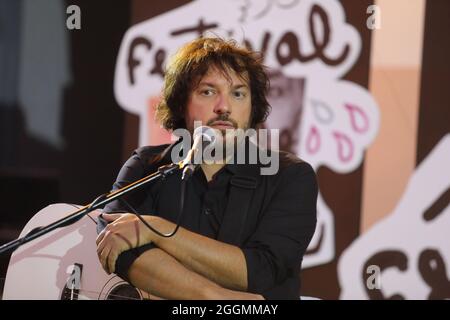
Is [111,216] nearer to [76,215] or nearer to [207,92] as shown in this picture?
[76,215]

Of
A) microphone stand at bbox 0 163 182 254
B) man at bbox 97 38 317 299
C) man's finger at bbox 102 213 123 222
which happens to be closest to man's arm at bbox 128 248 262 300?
man at bbox 97 38 317 299

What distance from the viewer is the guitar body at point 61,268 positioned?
2693 millimetres

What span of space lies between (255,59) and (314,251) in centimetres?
126

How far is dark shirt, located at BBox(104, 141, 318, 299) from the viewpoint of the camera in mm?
2156

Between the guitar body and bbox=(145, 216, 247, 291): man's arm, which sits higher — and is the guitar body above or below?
below

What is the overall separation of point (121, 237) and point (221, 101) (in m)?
0.62

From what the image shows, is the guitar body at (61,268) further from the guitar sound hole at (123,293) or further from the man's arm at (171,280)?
the man's arm at (171,280)

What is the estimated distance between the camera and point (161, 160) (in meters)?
2.40

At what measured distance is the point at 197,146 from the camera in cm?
200

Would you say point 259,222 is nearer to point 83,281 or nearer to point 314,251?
point 83,281

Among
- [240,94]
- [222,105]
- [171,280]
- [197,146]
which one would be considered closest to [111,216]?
[171,280]

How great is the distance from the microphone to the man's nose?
0.22 metres

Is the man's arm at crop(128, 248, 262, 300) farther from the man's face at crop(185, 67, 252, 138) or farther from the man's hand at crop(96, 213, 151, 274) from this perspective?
the man's face at crop(185, 67, 252, 138)

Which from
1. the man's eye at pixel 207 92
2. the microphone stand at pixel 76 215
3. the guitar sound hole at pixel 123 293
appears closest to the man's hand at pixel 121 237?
the microphone stand at pixel 76 215
